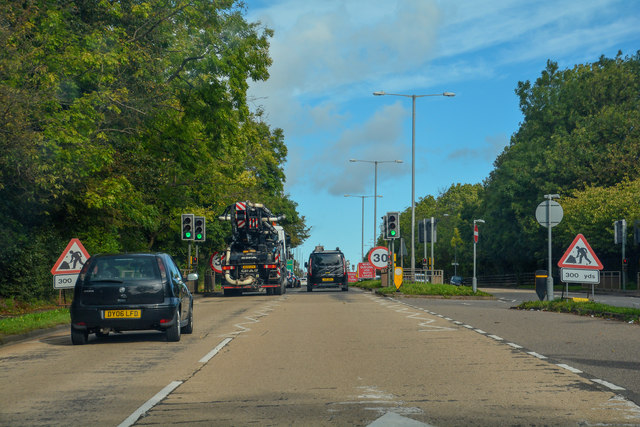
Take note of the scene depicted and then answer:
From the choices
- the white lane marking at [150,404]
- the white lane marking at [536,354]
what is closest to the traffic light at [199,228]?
the white lane marking at [536,354]

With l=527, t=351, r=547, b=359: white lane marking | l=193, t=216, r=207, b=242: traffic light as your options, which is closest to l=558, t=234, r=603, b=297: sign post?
l=527, t=351, r=547, b=359: white lane marking

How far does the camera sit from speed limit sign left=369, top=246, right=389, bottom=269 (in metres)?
38.9

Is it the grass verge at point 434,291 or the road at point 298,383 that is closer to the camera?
the road at point 298,383

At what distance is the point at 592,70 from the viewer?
70.9 m

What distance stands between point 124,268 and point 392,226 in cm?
2240

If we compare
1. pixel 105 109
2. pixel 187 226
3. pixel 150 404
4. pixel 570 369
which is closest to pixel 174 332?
pixel 150 404

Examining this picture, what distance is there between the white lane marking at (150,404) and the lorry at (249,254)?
91.3ft

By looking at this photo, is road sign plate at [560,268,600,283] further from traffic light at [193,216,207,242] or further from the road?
traffic light at [193,216,207,242]

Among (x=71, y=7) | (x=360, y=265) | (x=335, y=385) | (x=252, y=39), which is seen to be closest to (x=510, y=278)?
(x=360, y=265)

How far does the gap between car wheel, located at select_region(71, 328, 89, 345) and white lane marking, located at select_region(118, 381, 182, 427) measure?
515cm

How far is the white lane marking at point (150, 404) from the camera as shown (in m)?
7.00

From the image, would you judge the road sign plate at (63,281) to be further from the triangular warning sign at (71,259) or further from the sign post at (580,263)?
the sign post at (580,263)

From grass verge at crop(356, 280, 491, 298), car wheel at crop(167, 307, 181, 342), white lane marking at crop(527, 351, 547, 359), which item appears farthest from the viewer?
grass verge at crop(356, 280, 491, 298)

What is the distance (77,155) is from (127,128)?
14.0 feet
